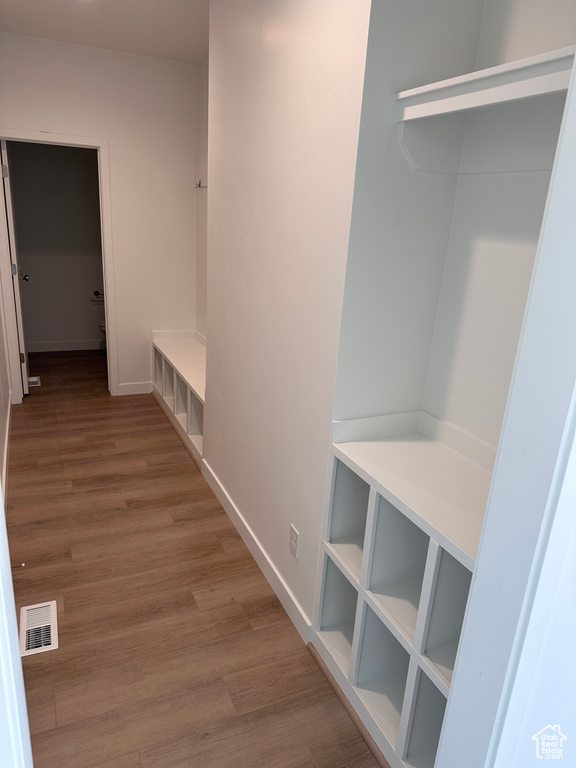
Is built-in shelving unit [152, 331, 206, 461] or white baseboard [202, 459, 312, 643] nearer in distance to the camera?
white baseboard [202, 459, 312, 643]

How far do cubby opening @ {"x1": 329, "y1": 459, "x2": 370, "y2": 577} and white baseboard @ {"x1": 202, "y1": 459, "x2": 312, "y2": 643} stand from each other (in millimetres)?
422

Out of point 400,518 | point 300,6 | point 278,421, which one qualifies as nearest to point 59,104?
point 300,6

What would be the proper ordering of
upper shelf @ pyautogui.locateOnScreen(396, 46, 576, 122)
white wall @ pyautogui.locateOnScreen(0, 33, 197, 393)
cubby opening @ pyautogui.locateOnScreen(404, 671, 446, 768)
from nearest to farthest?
upper shelf @ pyautogui.locateOnScreen(396, 46, 576, 122), cubby opening @ pyautogui.locateOnScreen(404, 671, 446, 768), white wall @ pyautogui.locateOnScreen(0, 33, 197, 393)

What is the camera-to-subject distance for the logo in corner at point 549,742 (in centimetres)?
96

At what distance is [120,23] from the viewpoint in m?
3.34

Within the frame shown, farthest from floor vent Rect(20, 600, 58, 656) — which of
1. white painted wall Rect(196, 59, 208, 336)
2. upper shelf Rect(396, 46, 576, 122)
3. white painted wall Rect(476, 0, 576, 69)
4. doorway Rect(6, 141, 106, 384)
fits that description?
doorway Rect(6, 141, 106, 384)

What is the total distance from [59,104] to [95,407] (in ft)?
7.48

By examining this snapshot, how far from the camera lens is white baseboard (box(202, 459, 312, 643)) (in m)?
2.11

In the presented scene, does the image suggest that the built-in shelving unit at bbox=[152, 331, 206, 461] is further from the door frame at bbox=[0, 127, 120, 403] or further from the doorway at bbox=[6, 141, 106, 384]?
the doorway at bbox=[6, 141, 106, 384]

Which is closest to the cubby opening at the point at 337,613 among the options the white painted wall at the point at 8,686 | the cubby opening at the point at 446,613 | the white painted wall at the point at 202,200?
the cubby opening at the point at 446,613

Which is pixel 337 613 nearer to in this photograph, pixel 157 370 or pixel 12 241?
pixel 157 370

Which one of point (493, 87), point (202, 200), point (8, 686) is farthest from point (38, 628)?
point (202, 200)

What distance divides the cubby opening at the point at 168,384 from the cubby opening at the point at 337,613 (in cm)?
260

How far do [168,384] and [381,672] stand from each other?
3033 millimetres
